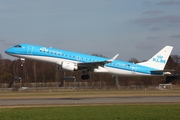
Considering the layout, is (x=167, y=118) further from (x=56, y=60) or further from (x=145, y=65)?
(x=145, y=65)

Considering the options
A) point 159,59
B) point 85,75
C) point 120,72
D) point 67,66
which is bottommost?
point 85,75

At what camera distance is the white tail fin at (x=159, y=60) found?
195 ft

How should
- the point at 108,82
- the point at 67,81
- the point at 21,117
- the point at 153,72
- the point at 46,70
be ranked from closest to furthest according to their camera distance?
the point at 21,117 → the point at 153,72 → the point at 108,82 → the point at 67,81 → the point at 46,70

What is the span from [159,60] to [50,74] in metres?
66.8

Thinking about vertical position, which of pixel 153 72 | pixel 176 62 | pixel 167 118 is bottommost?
pixel 167 118

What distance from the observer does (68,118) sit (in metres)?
25.1

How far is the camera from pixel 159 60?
61000 millimetres

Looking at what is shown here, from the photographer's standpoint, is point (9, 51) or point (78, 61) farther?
point (9, 51)

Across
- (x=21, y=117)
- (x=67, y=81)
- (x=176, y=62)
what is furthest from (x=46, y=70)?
(x=21, y=117)

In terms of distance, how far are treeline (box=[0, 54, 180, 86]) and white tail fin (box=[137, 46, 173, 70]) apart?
3346 centimetres

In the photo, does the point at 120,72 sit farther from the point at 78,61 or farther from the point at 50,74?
the point at 50,74

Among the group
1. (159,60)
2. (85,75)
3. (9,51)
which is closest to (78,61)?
(85,75)

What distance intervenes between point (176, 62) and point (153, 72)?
3210 inches

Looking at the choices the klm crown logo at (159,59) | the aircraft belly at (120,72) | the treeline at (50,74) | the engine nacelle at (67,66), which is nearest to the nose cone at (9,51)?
the engine nacelle at (67,66)
